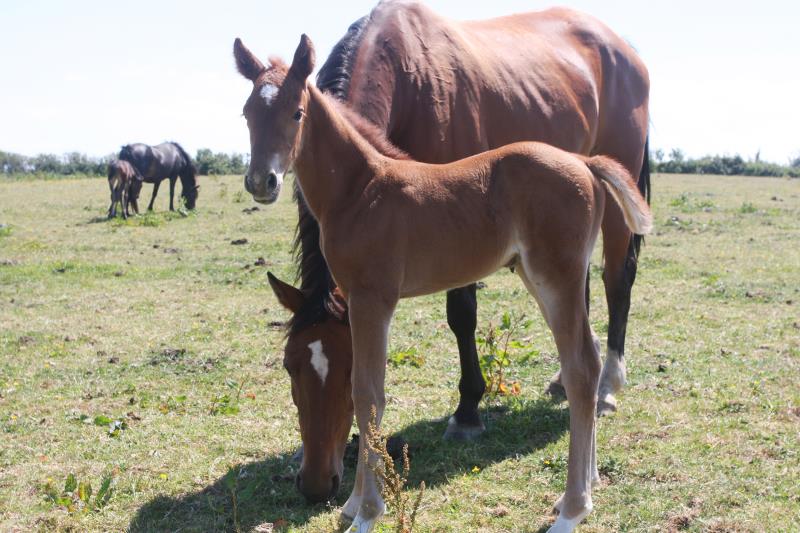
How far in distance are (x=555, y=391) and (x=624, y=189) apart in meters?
2.16

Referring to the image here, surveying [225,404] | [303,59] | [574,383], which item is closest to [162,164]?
[225,404]

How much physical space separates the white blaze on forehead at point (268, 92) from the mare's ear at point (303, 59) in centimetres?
11

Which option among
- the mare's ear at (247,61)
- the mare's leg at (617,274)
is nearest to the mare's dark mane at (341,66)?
the mare's ear at (247,61)

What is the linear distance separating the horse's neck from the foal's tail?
0.99m

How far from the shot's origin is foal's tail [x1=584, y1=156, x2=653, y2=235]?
3.34m

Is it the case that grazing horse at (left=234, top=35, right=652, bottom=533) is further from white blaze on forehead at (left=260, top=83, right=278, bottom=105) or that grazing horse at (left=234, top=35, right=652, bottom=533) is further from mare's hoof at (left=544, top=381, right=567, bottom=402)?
mare's hoof at (left=544, top=381, right=567, bottom=402)

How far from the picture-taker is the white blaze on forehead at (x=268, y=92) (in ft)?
10.2

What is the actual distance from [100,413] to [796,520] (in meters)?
3.92

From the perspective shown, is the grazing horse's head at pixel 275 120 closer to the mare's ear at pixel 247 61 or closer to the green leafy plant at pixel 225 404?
the mare's ear at pixel 247 61

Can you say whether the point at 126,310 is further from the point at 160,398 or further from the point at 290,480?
the point at 290,480

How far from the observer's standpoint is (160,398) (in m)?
5.22

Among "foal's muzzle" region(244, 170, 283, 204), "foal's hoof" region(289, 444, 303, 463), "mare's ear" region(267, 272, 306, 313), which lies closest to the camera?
"foal's muzzle" region(244, 170, 283, 204)

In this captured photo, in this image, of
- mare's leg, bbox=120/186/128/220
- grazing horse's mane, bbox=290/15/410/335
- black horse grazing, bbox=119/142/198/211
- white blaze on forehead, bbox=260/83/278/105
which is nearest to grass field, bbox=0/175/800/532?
grazing horse's mane, bbox=290/15/410/335

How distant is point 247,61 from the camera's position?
3297 millimetres
